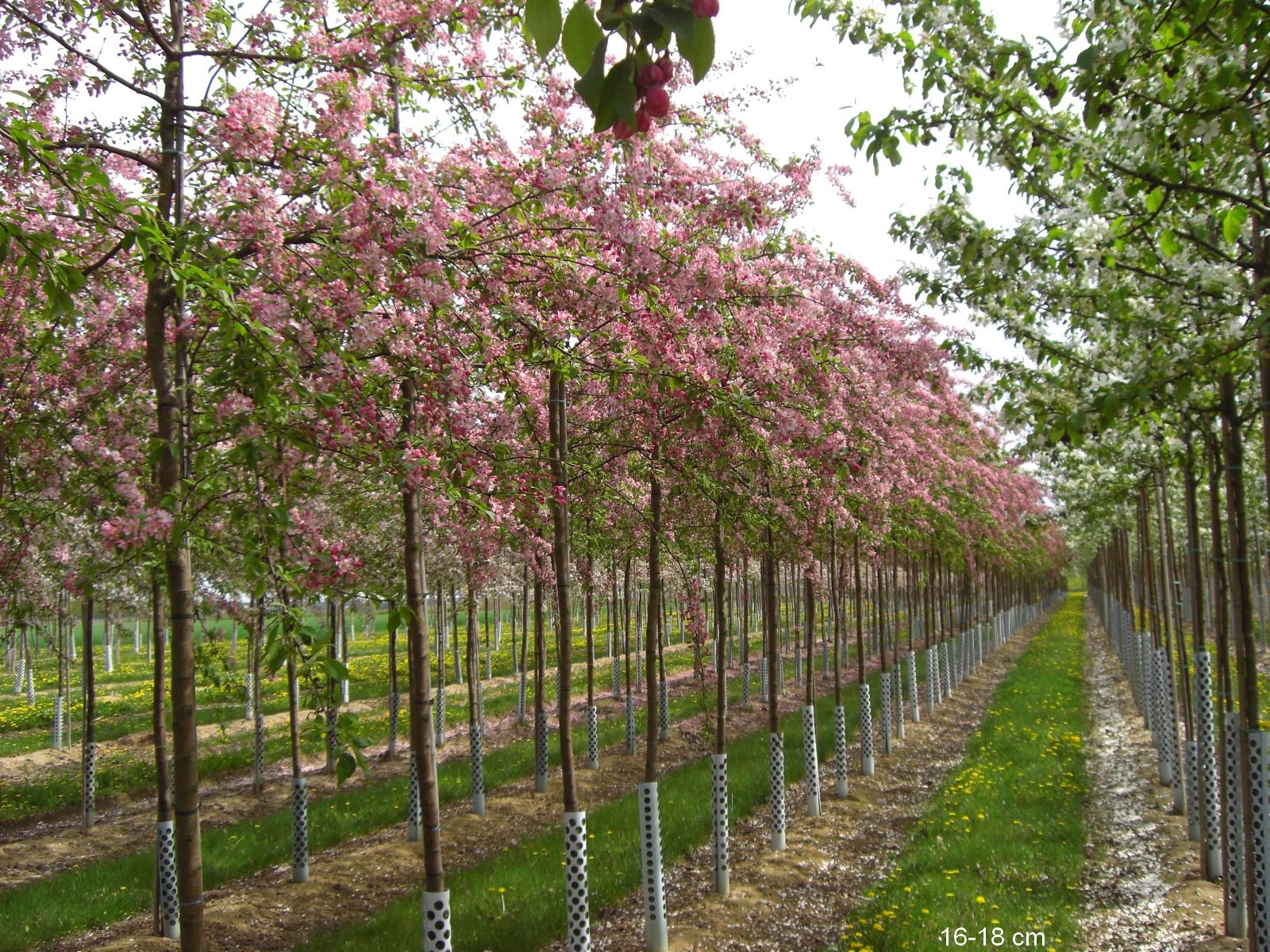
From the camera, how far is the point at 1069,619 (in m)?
53.4

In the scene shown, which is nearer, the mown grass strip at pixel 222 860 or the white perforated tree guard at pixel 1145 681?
the mown grass strip at pixel 222 860

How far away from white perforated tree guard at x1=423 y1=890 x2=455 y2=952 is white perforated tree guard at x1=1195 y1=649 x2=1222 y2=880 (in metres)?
7.09

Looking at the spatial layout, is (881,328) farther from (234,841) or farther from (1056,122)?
(234,841)

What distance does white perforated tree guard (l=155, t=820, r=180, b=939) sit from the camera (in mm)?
7738

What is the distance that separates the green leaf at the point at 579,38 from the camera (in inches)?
42.5

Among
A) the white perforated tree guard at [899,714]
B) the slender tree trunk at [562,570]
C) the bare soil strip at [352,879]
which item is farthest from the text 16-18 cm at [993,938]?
the white perforated tree guard at [899,714]

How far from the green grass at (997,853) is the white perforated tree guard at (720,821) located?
1256mm

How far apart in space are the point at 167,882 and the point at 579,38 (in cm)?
913

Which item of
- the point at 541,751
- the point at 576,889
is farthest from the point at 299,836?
the point at 576,889

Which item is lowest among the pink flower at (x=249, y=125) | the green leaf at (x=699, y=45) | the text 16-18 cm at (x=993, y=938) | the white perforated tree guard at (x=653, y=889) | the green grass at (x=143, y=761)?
the green grass at (x=143, y=761)

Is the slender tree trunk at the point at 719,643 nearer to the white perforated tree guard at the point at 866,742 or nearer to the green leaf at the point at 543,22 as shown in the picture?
the white perforated tree guard at the point at 866,742

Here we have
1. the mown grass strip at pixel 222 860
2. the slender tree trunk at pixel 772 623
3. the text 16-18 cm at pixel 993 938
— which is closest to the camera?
the text 16-18 cm at pixel 993 938

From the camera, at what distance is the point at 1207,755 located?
821 cm

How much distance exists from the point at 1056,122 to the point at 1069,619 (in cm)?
5533
